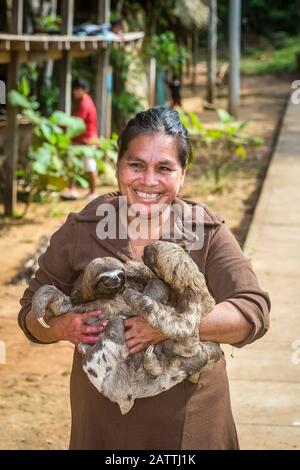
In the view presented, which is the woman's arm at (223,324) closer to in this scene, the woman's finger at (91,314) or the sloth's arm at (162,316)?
the sloth's arm at (162,316)

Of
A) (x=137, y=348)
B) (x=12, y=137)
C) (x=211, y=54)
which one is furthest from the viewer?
(x=211, y=54)

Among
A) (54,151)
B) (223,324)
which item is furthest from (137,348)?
(54,151)

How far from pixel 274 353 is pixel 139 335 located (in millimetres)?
3696

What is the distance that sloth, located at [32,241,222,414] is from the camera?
2484 millimetres

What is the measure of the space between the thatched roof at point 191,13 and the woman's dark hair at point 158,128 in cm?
1675

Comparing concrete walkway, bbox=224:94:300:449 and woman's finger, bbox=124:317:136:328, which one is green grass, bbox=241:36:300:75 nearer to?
concrete walkway, bbox=224:94:300:449

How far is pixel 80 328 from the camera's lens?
259cm

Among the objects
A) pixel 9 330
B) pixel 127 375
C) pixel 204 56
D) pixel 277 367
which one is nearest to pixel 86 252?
pixel 127 375

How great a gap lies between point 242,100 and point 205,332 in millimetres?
21855

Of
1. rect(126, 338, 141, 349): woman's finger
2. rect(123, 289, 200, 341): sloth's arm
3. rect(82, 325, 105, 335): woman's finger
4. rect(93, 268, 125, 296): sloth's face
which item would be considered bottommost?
rect(126, 338, 141, 349): woman's finger

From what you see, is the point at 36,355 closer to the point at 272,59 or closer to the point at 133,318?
the point at 133,318

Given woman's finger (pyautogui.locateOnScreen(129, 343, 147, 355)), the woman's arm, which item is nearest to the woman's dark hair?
the woman's arm

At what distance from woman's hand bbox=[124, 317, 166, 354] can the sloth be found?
0.7 inches
